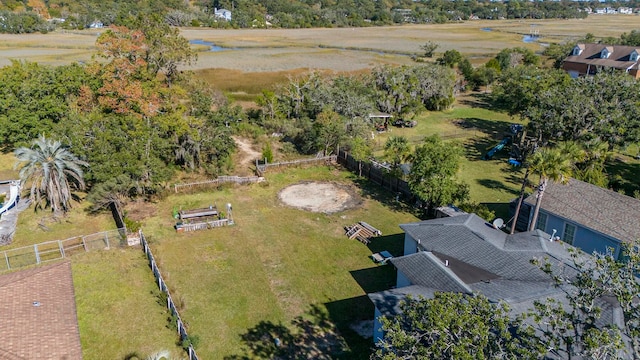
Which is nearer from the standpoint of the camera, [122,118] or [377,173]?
[122,118]

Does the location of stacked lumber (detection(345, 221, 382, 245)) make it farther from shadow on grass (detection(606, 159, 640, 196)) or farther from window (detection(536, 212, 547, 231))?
shadow on grass (detection(606, 159, 640, 196))

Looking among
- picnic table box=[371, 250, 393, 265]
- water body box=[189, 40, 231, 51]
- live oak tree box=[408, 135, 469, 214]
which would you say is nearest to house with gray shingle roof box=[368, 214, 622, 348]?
picnic table box=[371, 250, 393, 265]

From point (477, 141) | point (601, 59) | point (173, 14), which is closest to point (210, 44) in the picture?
point (173, 14)

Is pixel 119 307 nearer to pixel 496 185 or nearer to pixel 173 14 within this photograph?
pixel 496 185

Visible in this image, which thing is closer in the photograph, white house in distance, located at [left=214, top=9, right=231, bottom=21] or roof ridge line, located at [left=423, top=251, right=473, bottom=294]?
roof ridge line, located at [left=423, top=251, right=473, bottom=294]

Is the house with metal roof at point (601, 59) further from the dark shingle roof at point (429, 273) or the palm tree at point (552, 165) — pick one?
the dark shingle roof at point (429, 273)

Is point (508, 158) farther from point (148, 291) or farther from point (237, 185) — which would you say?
point (148, 291)
